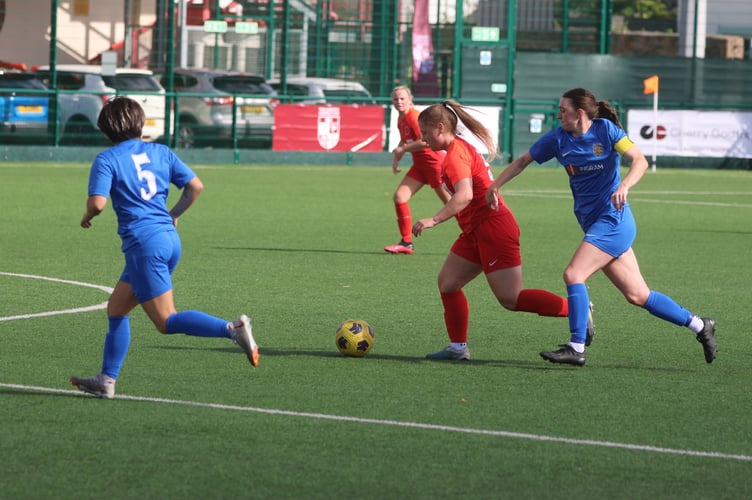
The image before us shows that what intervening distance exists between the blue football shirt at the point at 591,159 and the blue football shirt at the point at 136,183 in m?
2.44

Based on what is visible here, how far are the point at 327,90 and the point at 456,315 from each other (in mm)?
25311

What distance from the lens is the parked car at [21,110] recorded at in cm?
3020

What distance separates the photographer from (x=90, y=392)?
7.35m

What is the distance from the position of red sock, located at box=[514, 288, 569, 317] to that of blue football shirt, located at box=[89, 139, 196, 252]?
247 centimetres

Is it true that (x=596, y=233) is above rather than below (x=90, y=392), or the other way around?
above

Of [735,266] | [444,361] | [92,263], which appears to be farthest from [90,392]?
[735,266]

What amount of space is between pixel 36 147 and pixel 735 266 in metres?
19.3

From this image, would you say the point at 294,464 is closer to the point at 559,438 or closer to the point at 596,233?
the point at 559,438

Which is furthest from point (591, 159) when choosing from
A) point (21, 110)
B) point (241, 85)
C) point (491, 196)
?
point (241, 85)

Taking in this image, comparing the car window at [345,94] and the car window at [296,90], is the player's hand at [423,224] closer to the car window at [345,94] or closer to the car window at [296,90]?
the car window at [345,94]

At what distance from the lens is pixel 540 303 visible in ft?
28.7

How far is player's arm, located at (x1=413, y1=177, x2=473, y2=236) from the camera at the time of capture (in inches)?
328

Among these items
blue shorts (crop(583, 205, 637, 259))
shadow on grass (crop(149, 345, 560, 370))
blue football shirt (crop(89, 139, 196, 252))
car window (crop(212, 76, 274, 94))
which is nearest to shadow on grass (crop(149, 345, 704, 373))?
shadow on grass (crop(149, 345, 560, 370))

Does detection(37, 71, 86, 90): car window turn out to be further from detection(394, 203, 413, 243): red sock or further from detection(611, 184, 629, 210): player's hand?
detection(611, 184, 629, 210): player's hand
